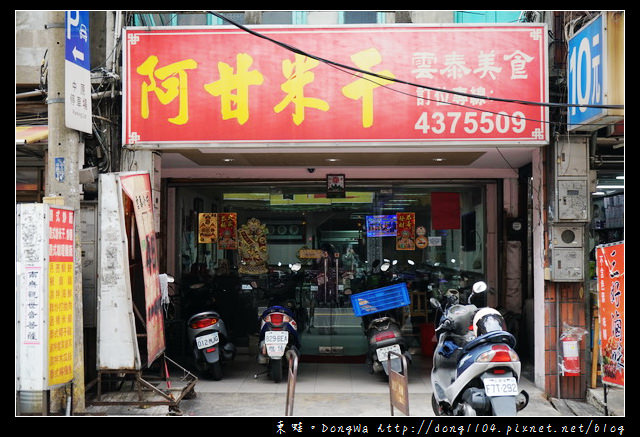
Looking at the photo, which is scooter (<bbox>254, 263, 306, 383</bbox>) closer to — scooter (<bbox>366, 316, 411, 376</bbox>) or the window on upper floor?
scooter (<bbox>366, 316, 411, 376</bbox>)

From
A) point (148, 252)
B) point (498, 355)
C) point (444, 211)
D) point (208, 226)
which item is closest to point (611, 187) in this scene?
point (444, 211)

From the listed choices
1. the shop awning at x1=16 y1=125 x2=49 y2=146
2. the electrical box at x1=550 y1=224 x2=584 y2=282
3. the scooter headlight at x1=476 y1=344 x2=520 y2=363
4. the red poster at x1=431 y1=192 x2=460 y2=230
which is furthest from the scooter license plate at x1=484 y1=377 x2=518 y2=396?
the red poster at x1=431 y1=192 x2=460 y2=230

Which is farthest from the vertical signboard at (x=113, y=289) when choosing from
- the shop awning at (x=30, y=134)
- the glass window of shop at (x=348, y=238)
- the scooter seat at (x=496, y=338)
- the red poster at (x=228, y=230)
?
the red poster at (x=228, y=230)

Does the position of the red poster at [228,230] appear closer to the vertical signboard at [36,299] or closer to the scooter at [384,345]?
the scooter at [384,345]

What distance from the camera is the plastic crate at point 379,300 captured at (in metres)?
9.98

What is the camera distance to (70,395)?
700 cm

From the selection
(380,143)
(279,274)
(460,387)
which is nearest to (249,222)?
(279,274)

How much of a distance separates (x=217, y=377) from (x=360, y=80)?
5.00 meters

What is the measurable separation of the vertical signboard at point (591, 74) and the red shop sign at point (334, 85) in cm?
53

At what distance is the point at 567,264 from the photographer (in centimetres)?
851

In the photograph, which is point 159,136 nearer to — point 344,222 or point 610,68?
point 344,222

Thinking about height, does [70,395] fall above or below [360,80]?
below

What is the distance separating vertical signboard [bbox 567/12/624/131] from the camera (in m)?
6.95

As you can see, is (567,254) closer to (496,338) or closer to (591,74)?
(591,74)
